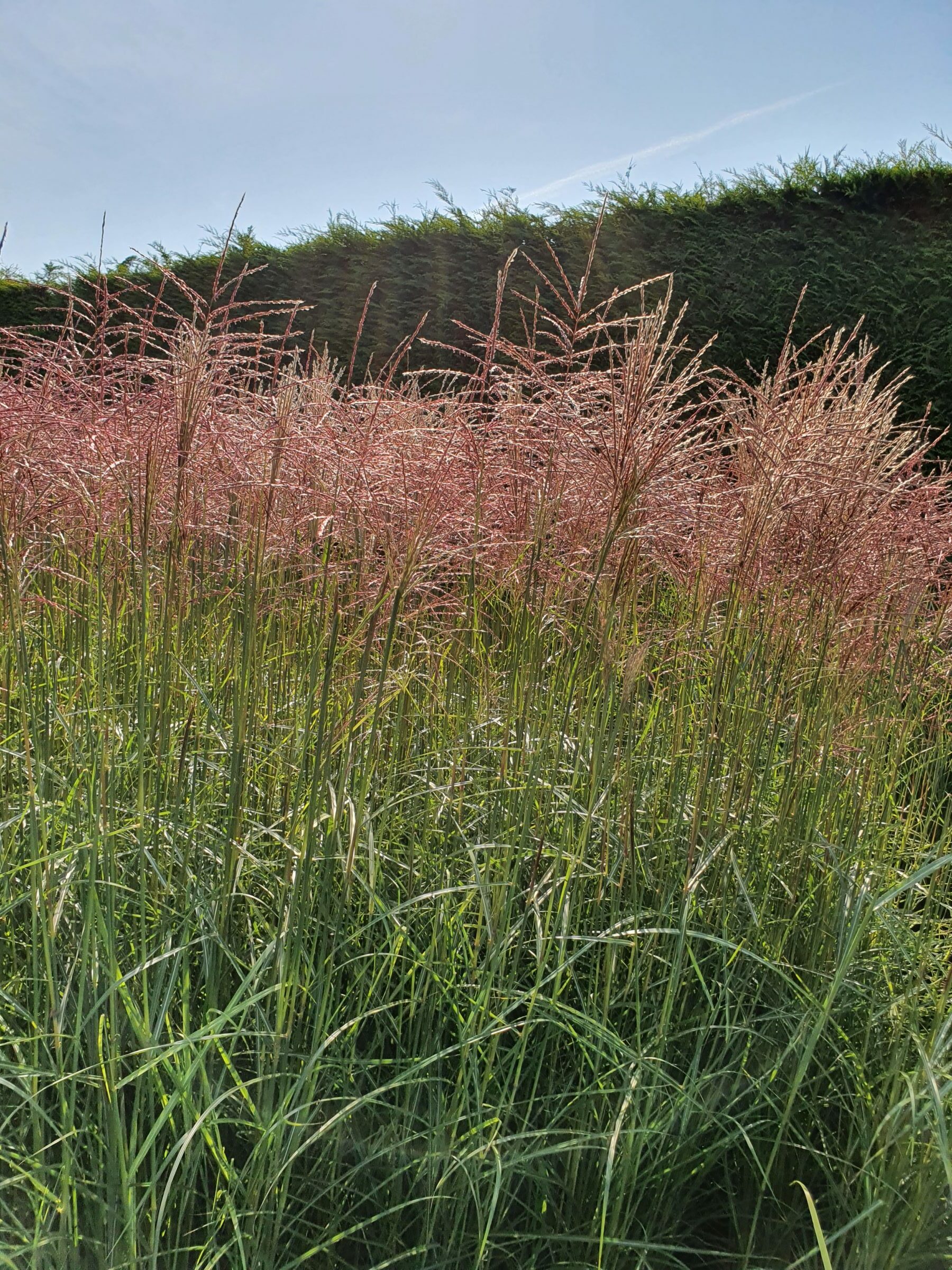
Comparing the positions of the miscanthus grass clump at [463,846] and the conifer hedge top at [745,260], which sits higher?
the conifer hedge top at [745,260]

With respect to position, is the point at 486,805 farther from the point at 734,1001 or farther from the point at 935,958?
the point at 935,958

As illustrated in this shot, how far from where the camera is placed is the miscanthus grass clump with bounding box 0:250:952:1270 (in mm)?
1444

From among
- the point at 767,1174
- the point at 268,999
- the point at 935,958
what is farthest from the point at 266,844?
the point at 935,958

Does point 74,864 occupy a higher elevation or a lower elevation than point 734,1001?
higher

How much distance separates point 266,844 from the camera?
206 cm

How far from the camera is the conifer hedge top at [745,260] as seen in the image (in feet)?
21.8

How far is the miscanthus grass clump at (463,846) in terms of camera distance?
1.44 m

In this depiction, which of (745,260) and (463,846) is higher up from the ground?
(745,260)

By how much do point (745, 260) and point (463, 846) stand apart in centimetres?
659

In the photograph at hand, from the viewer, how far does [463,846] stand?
6.61 feet

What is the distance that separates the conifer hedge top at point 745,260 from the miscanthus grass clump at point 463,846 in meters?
4.77

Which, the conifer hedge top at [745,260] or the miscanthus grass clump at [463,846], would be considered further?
the conifer hedge top at [745,260]

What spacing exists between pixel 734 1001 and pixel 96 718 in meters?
1.56

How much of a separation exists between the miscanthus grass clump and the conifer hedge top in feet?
15.6
